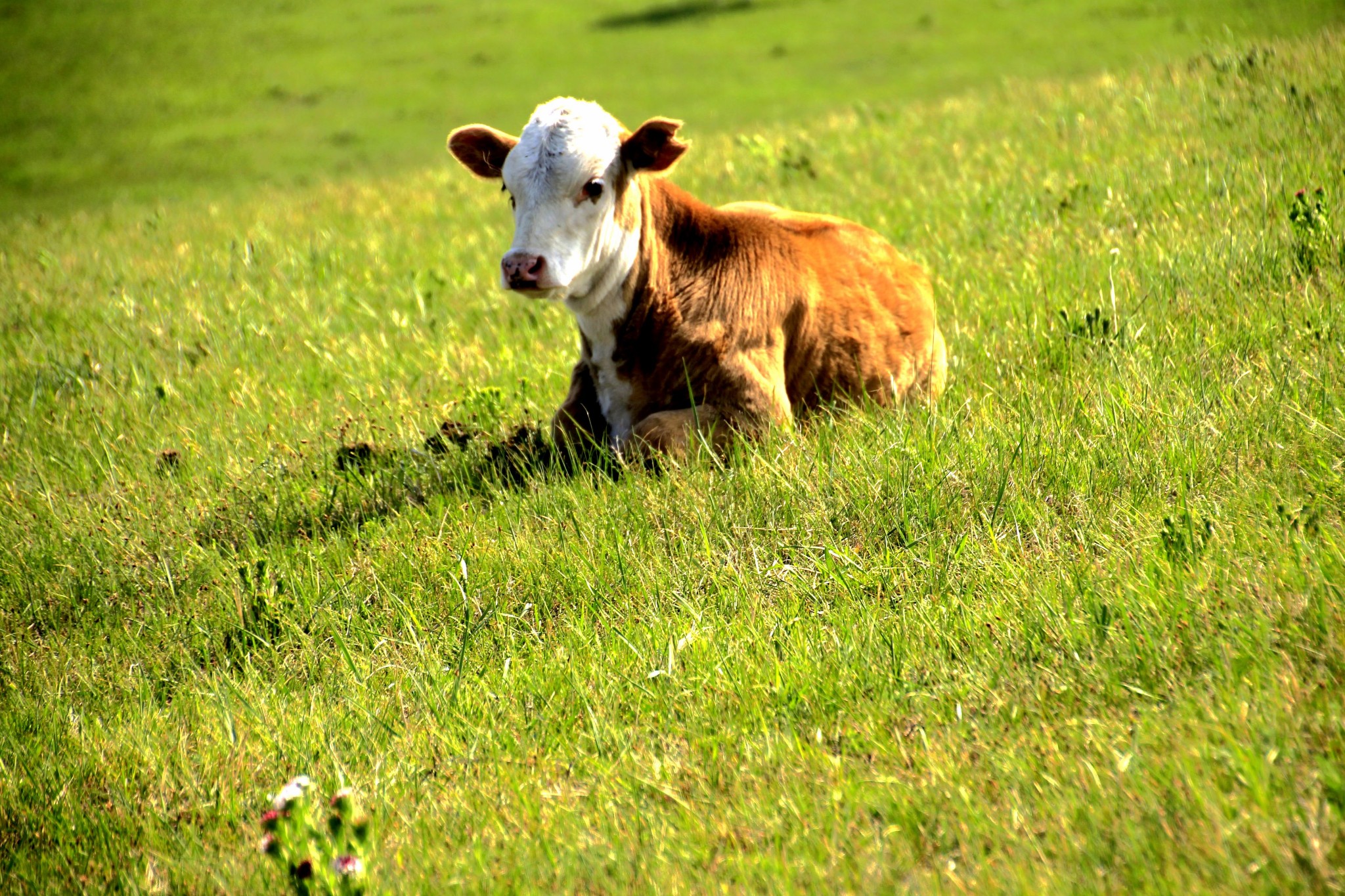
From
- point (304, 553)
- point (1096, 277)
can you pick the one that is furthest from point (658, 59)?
point (304, 553)

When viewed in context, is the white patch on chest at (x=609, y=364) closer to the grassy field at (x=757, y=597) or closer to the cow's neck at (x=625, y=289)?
the cow's neck at (x=625, y=289)

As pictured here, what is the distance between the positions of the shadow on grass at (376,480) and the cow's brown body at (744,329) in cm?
23

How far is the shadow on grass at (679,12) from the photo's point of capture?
3195cm

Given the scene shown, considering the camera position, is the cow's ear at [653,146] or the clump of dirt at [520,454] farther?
the clump of dirt at [520,454]

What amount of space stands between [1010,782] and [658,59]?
27.0 meters

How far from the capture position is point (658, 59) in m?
27.7

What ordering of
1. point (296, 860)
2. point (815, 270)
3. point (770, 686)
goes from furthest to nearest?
point (815, 270) → point (770, 686) → point (296, 860)

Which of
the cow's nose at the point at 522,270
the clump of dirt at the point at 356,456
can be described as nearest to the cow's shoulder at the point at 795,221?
the cow's nose at the point at 522,270

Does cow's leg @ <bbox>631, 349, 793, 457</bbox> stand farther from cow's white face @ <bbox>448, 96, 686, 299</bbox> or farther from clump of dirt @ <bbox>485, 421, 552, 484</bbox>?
cow's white face @ <bbox>448, 96, 686, 299</bbox>

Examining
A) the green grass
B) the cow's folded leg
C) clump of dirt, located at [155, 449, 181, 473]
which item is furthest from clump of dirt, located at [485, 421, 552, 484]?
the green grass

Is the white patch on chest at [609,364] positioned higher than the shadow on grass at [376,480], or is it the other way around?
the white patch on chest at [609,364]

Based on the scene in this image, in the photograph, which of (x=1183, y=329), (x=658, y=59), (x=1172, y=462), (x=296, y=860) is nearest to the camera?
(x=296, y=860)

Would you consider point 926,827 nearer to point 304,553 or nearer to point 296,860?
point 296,860

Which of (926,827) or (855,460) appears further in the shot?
(855,460)
